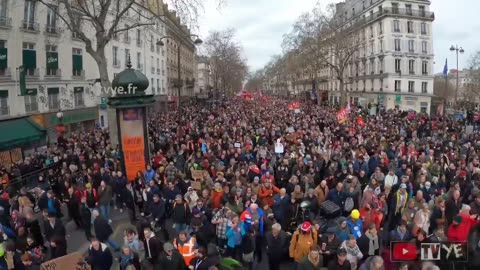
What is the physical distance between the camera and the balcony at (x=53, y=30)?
92.4 ft

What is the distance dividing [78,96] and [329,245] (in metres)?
28.5

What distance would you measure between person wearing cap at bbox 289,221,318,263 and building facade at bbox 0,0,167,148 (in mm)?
15995

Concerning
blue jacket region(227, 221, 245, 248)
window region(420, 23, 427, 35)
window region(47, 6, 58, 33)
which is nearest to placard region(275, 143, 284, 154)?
blue jacket region(227, 221, 245, 248)

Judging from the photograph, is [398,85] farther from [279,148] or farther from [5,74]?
[5,74]

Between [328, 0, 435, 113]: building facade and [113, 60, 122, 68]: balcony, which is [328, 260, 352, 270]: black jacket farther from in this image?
[328, 0, 435, 113]: building facade

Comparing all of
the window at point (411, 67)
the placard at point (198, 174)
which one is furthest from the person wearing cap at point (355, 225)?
the window at point (411, 67)

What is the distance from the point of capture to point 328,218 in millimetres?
10234

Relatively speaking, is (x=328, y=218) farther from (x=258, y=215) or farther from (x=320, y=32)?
(x=320, y=32)

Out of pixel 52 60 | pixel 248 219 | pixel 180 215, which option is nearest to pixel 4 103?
pixel 52 60

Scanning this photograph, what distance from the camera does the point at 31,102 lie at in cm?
2653

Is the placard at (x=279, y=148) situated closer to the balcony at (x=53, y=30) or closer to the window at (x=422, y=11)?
the balcony at (x=53, y=30)

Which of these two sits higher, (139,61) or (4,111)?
(139,61)

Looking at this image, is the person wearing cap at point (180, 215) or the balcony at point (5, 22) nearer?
the person wearing cap at point (180, 215)

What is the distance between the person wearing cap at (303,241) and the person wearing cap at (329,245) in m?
0.16
